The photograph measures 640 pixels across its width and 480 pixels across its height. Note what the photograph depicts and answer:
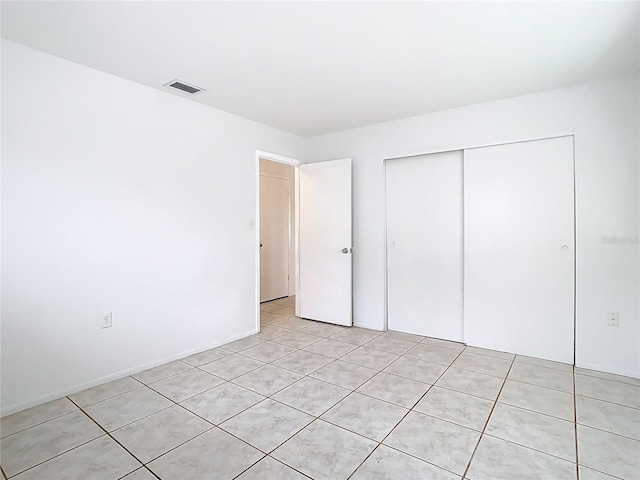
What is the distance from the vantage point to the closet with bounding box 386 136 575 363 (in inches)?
118

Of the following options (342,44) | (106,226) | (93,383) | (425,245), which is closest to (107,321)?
(93,383)

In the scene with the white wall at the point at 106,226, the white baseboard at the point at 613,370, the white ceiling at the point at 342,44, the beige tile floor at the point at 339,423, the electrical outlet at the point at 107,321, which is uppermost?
the white ceiling at the point at 342,44

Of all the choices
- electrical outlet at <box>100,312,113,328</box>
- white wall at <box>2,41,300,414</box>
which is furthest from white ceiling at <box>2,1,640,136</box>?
electrical outlet at <box>100,312,113,328</box>

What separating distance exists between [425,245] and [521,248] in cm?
93

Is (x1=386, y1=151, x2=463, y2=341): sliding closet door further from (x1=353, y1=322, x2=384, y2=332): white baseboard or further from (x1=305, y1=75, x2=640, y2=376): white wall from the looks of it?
(x1=305, y1=75, x2=640, y2=376): white wall

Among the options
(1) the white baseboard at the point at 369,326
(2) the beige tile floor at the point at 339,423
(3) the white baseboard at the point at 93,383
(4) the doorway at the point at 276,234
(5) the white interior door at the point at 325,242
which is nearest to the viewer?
(2) the beige tile floor at the point at 339,423

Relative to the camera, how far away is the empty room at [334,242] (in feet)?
6.20

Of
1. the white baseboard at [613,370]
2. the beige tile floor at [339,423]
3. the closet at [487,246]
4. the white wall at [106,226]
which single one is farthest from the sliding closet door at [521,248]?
the white wall at [106,226]

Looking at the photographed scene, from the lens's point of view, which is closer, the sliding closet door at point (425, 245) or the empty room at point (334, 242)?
the empty room at point (334, 242)

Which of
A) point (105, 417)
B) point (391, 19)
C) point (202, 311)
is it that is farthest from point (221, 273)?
point (391, 19)

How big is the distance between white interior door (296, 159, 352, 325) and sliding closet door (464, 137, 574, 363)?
4.46 feet

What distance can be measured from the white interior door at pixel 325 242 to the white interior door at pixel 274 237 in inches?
50.3

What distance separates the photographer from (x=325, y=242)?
428 cm

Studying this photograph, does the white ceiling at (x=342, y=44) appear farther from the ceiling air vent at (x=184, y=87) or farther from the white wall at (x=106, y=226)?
the white wall at (x=106, y=226)
